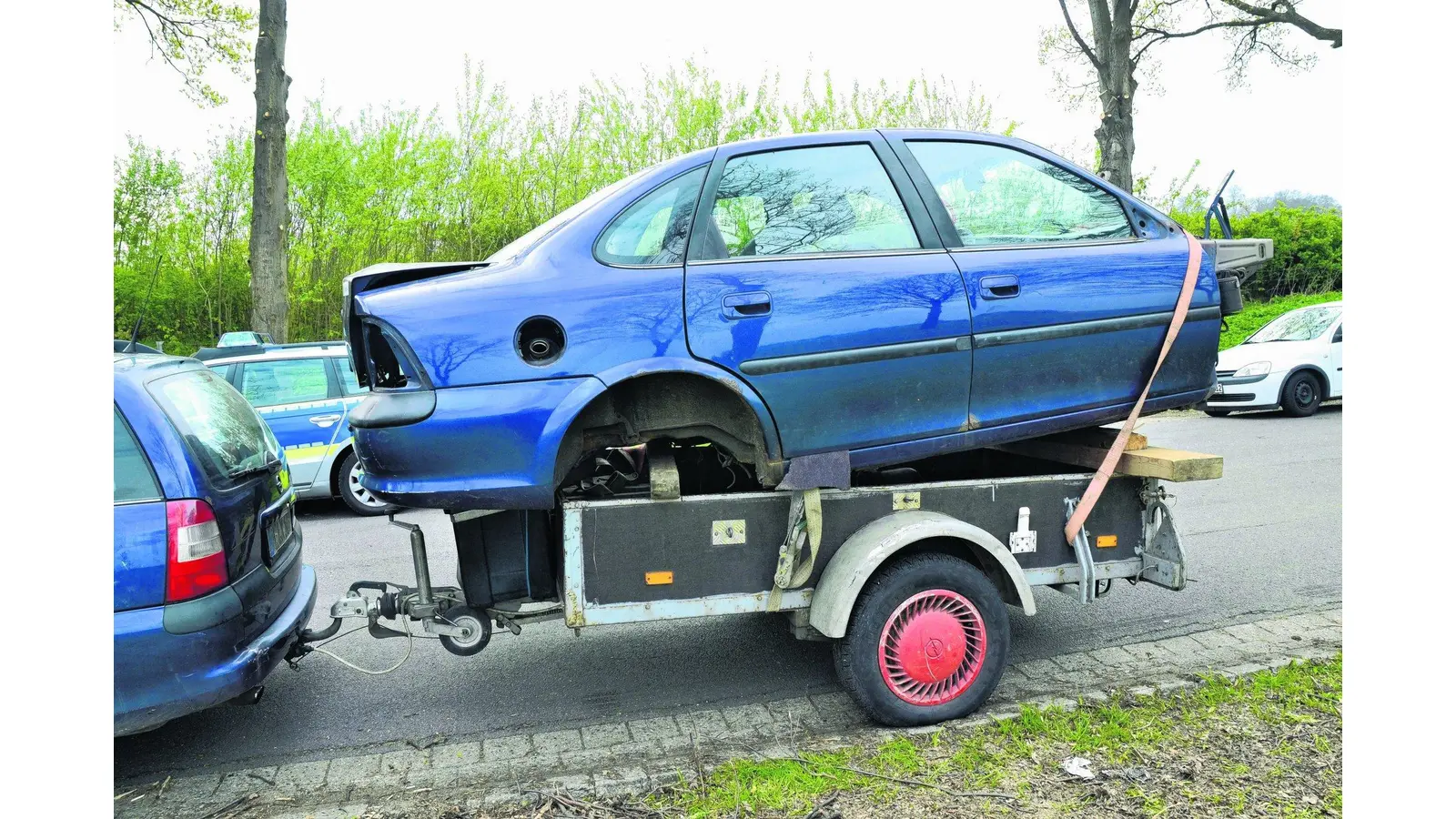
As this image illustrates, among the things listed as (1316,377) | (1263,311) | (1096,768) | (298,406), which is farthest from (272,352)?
(1263,311)

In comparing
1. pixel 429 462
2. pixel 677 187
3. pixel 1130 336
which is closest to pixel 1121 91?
pixel 1130 336

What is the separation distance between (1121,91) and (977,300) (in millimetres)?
11325

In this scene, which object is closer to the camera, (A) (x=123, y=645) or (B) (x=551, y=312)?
(A) (x=123, y=645)

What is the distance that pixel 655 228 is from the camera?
364 centimetres

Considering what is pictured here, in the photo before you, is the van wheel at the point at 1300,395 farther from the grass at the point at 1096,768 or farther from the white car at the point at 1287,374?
the grass at the point at 1096,768

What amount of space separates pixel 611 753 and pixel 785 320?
5.76ft

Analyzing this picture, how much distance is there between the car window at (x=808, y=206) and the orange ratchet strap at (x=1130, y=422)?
4.00 ft

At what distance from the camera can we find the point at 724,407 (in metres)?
3.71

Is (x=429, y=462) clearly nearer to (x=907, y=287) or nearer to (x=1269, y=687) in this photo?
(x=907, y=287)

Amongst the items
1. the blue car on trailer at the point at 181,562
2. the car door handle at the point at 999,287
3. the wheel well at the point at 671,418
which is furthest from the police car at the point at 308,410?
the car door handle at the point at 999,287

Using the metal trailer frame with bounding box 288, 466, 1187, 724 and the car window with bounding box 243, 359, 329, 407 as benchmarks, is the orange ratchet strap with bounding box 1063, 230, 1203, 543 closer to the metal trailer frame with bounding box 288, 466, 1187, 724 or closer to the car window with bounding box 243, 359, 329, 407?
the metal trailer frame with bounding box 288, 466, 1187, 724

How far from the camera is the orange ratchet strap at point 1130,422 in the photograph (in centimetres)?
397

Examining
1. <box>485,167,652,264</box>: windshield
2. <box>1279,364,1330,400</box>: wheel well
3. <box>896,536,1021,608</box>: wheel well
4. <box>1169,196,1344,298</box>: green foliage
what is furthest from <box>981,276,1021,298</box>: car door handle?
<box>1169,196,1344,298</box>: green foliage

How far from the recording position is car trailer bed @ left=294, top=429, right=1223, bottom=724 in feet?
11.7
